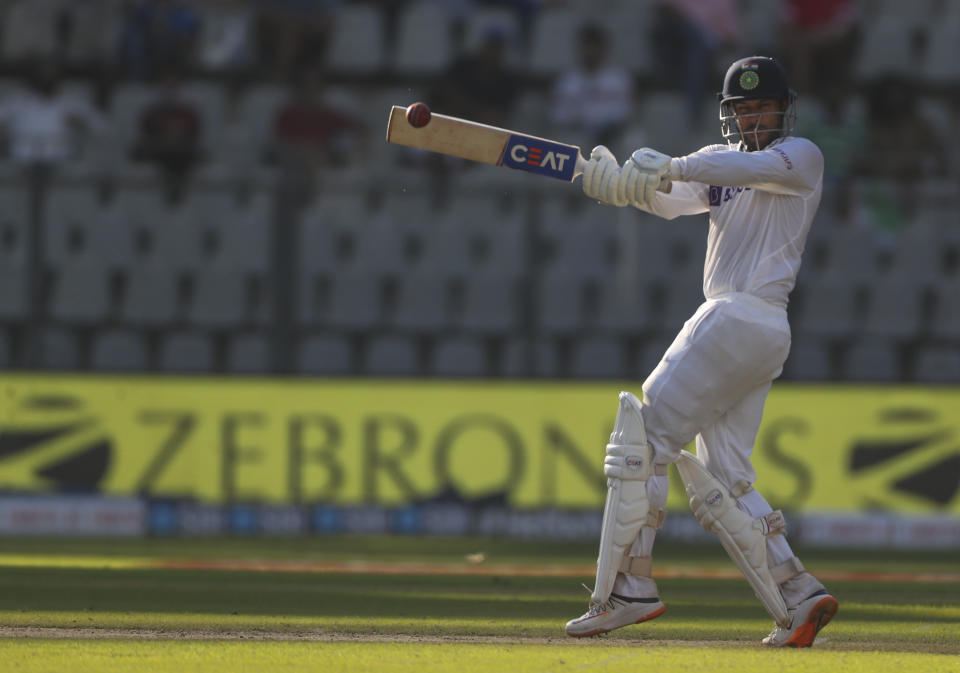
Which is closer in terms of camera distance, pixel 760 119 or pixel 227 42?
pixel 760 119

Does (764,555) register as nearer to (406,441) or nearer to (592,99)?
(406,441)

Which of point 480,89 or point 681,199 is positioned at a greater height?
point 480,89

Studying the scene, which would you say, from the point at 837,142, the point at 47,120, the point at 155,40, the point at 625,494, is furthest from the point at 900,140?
the point at 625,494

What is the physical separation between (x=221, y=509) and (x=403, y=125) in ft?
22.0

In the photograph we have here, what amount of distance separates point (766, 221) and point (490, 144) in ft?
3.41

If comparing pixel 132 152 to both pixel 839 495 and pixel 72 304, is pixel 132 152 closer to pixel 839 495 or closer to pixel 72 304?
pixel 72 304

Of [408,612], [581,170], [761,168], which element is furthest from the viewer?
[408,612]

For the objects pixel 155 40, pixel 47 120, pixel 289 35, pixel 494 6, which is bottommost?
pixel 47 120

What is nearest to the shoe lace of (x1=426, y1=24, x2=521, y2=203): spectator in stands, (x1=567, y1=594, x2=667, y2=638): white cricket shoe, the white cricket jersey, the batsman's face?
(x1=567, y1=594, x2=667, y2=638): white cricket shoe

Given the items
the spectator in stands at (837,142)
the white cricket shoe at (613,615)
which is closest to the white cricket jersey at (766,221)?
the white cricket shoe at (613,615)

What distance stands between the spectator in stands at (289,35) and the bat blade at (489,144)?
32.3 feet

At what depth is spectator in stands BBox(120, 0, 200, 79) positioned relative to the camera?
48.9 feet

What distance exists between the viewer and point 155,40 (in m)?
15.0

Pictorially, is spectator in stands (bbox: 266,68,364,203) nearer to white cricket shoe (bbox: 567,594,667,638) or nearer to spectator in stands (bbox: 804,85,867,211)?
spectator in stands (bbox: 804,85,867,211)
